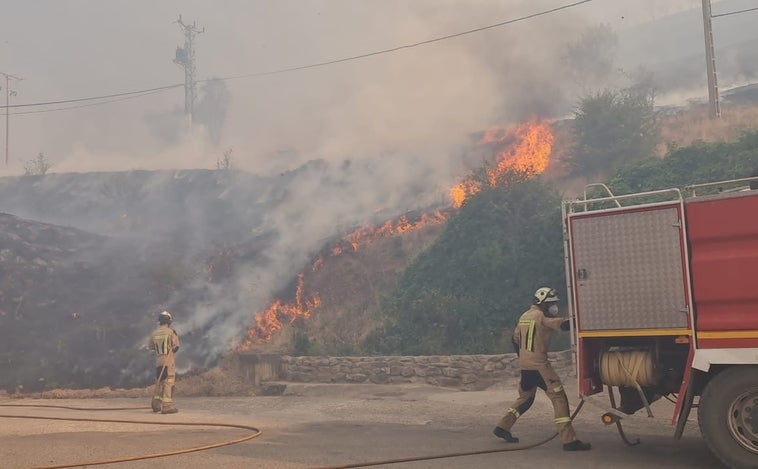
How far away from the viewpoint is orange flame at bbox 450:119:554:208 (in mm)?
24152

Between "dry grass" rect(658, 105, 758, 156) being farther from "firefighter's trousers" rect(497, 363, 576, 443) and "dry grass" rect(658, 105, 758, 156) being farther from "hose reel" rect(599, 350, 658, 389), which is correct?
"hose reel" rect(599, 350, 658, 389)

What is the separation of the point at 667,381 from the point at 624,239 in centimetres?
148

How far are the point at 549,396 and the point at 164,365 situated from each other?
755 centimetres

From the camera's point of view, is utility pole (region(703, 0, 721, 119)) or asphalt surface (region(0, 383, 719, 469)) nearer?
asphalt surface (region(0, 383, 719, 469))

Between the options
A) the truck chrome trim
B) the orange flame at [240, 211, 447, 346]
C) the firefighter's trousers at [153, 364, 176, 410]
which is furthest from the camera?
the orange flame at [240, 211, 447, 346]

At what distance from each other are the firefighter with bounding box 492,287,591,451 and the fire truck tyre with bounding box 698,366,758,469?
1545mm

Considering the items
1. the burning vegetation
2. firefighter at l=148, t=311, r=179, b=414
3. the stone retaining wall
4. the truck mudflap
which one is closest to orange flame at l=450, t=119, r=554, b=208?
the burning vegetation

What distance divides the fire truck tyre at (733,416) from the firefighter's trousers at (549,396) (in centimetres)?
151

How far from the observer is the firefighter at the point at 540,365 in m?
7.39

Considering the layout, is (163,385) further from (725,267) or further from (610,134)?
(610,134)

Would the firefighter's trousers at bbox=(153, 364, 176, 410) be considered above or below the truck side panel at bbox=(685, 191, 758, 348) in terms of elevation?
below

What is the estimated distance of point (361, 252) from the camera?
73.8ft

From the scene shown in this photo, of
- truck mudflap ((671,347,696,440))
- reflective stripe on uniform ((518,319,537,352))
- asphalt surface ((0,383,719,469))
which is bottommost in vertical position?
asphalt surface ((0,383,719,469))

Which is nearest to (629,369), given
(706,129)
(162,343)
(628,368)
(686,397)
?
(628,368)
